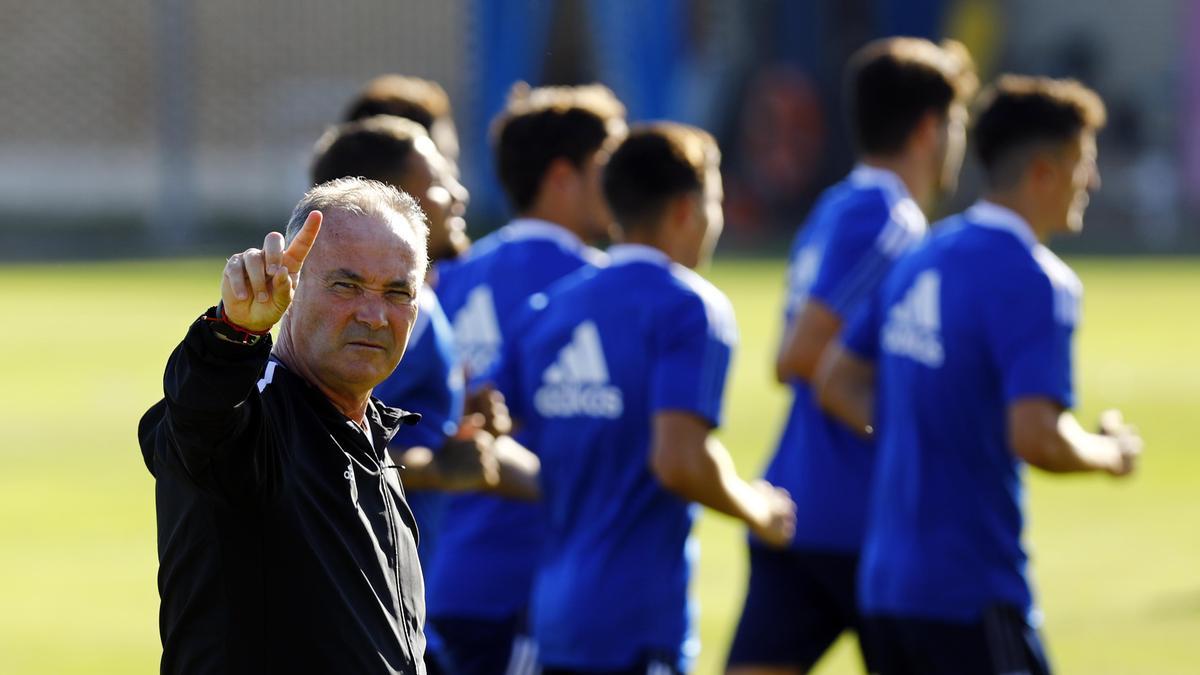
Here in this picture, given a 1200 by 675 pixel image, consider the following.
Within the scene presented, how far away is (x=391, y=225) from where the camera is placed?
3549 mm

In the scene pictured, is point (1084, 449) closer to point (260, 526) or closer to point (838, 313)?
point (838, 313)

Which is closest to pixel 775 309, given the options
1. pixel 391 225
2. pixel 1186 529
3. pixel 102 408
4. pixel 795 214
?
pixel 102 408

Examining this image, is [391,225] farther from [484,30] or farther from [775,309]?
[484,30]

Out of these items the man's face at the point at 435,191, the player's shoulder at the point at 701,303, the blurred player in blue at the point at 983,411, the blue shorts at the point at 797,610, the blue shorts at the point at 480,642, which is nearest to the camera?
the man's face at the point at 435,191

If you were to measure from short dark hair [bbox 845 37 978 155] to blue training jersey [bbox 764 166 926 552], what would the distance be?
0.17 metres

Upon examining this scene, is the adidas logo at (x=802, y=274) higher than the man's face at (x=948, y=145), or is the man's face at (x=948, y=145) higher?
the man's face at (x=948, y=145)

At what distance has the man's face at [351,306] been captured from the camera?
11.4 ft

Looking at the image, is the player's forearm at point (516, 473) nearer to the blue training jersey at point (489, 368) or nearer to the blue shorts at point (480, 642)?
the blue training jersey at point (489, 368)

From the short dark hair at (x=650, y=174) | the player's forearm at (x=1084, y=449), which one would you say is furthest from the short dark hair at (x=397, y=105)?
the player's forearm at (x=1084, y=449)

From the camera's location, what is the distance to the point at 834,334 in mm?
6836

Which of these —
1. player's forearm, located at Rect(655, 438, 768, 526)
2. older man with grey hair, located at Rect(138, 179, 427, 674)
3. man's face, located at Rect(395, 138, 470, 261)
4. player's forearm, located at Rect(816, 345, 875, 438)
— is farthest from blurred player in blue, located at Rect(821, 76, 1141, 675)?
older man with grey hair, located at Rect(138, 179, 427, 674)

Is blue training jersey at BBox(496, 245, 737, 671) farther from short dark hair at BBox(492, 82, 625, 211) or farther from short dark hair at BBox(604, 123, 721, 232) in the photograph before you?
short dark hair at BBox(492, 82, 625, 211)

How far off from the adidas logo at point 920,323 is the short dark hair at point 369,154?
62.9 inches

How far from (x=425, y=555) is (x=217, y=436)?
87.5 inches
